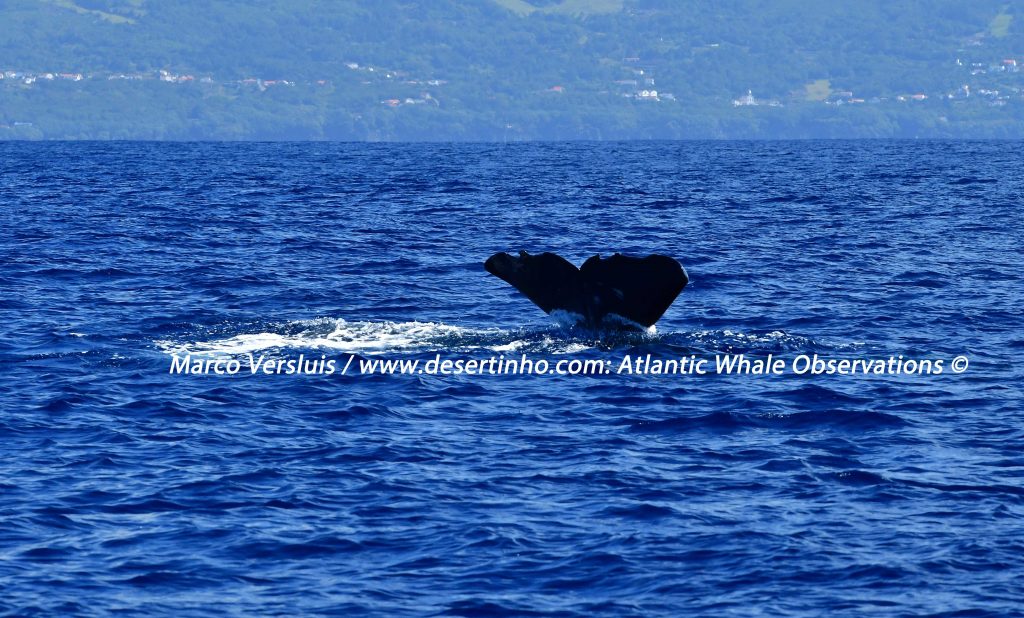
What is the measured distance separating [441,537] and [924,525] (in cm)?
456

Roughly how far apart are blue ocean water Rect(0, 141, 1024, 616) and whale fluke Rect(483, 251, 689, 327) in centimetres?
56

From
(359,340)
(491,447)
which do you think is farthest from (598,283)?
(491,447)

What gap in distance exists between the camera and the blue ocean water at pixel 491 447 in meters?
13.6

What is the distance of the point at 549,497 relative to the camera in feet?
52.2

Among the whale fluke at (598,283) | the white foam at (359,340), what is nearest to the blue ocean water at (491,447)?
the white foam at (359,340)

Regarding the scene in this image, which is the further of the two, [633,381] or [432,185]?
[432,185]

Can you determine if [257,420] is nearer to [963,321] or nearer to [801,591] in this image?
[801,591]

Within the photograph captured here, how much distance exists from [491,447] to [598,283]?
5.55 meters

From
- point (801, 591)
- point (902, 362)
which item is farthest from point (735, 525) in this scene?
point (902, 362)

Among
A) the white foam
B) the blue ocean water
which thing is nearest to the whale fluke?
the blue ocean water

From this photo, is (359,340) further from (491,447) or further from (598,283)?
(491,447)

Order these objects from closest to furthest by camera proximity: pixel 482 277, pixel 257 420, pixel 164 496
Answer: pixel 164 496 → pixel 257 420 → pixel 482 277

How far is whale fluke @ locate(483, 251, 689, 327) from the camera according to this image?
22.2 m

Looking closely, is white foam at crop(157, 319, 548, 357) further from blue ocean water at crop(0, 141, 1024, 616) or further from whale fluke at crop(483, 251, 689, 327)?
whale fluke at crop(483, 251, 689, 327)
